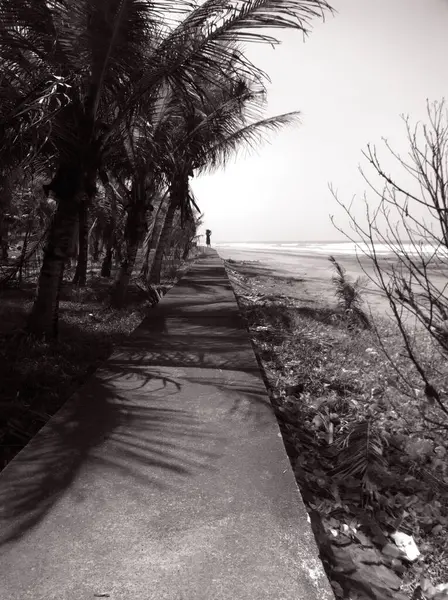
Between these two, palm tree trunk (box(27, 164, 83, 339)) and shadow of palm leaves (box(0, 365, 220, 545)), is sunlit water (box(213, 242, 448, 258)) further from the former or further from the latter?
palm tree trunk (box(27, 164, 83, 339))

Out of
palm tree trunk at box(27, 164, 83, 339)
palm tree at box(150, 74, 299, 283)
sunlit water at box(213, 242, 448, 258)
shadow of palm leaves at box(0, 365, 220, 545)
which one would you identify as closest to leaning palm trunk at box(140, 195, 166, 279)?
palm tree at box(150, 74, 299, 283)

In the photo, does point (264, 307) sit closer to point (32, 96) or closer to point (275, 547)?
point (32, 96)

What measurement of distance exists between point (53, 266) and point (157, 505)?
3681mm

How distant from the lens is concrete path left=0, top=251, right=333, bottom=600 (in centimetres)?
120

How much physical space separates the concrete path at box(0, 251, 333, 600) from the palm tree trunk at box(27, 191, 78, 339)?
2.22m

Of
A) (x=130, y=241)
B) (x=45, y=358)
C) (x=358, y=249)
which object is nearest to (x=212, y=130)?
(x=130, y=241)

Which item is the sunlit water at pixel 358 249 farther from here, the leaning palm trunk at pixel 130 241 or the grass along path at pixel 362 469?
the leaning palm trunk at pixel 130 241

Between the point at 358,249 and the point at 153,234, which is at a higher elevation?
the point at 153,234

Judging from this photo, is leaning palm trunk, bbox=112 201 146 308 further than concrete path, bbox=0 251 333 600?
Yes

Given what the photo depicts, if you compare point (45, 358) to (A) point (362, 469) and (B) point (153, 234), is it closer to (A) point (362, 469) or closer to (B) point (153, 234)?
(A) point (362, 469)

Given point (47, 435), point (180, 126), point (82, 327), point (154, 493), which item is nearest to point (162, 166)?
point (180, 126)

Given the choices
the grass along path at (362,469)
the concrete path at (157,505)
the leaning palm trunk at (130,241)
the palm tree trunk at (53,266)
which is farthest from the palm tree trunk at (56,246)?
the leaning palm trunk at (130,241)

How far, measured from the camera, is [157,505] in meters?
1.53

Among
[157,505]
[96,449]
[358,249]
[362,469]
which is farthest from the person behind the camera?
[358,249]
